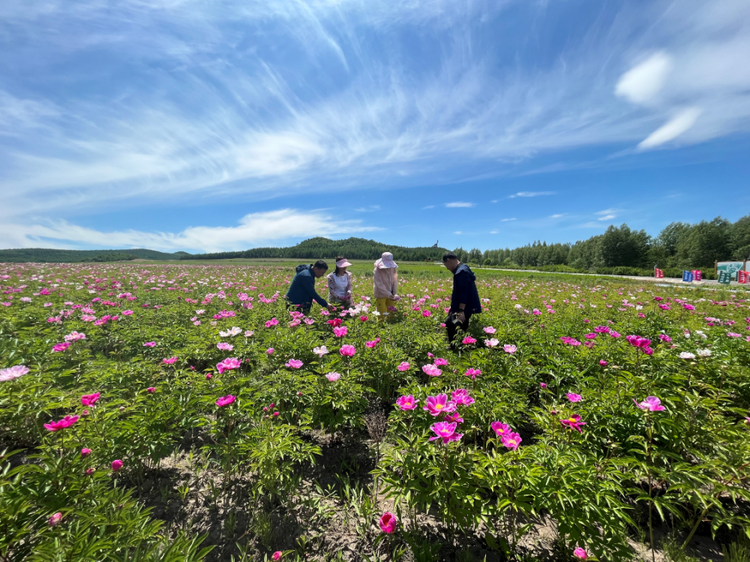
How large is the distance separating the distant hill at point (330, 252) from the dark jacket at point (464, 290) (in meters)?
64.2

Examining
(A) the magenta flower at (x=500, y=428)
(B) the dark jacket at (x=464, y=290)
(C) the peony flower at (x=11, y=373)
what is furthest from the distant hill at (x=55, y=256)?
(A) the magenta flower at (x=500, y=428)

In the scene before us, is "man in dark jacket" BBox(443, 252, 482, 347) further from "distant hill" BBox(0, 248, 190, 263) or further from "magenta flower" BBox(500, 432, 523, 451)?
"distant hill" BBox(0, 248, 190, 263)

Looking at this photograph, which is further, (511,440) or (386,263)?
(386,263)

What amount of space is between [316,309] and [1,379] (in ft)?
14.3

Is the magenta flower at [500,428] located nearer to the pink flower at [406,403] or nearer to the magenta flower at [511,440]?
the magenta flower at [511,440]

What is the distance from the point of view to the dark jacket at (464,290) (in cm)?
529

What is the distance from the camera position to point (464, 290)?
5340 mm

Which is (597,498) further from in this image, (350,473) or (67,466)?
(67,466)

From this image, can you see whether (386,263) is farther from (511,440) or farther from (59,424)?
(59,424)

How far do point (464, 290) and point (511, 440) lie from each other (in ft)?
12.0

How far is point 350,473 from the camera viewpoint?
2699 mm

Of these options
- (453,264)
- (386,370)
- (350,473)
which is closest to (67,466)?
(350,473)

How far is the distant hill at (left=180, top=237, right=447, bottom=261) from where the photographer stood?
7636 centimetres

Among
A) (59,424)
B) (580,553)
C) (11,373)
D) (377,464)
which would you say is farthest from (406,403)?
(11,373)
